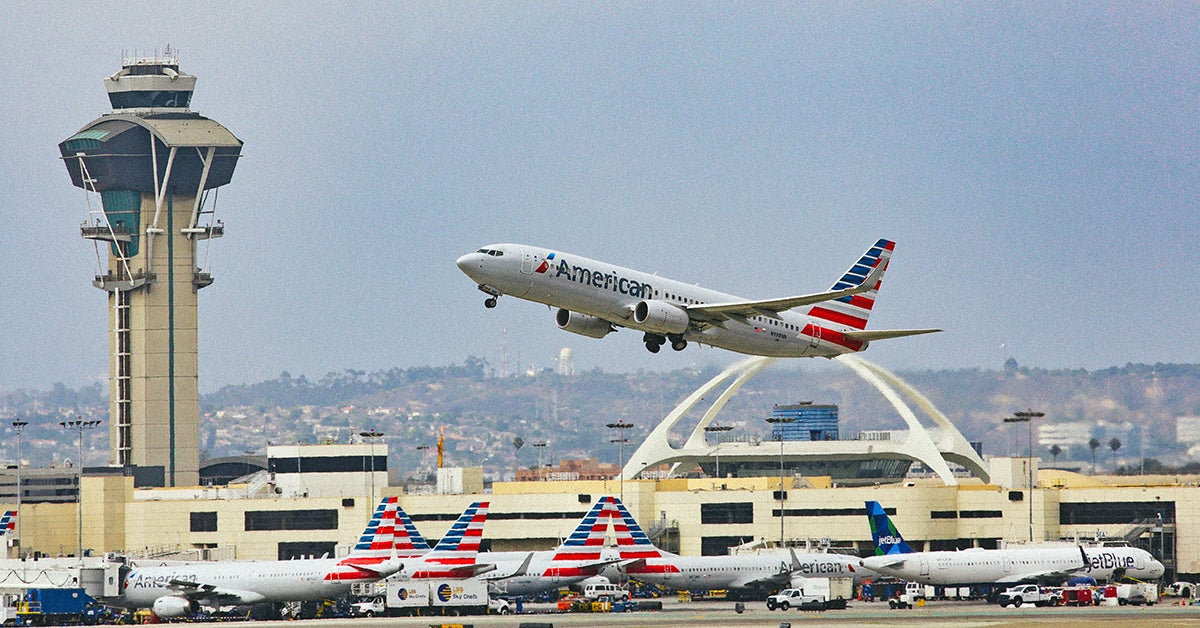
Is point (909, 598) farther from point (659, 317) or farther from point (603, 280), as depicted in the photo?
point (603, 280)

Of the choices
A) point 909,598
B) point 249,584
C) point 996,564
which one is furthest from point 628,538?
point 249,584

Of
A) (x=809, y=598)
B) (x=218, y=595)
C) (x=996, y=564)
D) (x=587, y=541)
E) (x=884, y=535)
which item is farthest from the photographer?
(x=884, y=535)

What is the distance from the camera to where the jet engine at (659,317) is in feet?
312

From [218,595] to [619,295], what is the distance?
39.2 m

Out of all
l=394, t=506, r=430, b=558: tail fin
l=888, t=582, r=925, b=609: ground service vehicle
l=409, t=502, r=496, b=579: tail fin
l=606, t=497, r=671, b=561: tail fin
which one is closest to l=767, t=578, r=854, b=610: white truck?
l=888, t=582, r=925, b=609: ground service vehicle

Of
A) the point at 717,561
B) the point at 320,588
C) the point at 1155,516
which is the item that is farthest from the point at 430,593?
the point at 1155,516

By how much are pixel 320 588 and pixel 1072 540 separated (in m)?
77.4

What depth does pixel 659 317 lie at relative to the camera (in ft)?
312

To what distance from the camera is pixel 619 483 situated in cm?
18038

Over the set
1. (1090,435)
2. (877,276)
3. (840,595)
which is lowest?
(840,595)

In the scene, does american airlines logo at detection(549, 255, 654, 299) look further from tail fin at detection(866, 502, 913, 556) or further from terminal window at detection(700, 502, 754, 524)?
terminal window at detection(700, 502, 754, 524)

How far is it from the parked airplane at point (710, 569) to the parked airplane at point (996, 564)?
423 cm

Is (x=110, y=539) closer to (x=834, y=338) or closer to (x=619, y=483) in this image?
(x=619, y=483)

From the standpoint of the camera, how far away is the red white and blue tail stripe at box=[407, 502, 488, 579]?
398 ft
